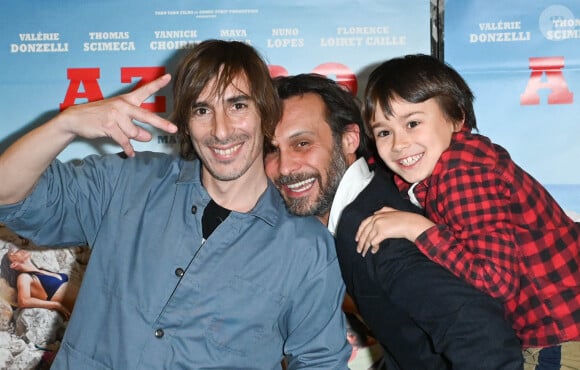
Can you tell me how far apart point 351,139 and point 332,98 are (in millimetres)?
156

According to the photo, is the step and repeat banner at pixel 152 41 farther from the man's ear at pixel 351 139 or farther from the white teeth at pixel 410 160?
the white teeth at pixel 410 160

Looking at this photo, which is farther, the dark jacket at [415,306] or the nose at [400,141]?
the nose at [400,141]

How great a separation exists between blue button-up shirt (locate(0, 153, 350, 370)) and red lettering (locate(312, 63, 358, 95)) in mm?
874

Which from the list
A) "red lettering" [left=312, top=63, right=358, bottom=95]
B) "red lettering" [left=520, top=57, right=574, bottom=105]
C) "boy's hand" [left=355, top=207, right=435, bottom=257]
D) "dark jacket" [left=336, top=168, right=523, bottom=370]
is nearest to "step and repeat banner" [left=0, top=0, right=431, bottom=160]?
"red lettering" [left=312, top=63, right=358, bottom=95]

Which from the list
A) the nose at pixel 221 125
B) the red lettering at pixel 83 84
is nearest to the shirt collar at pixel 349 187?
the nose at pixel 221 125

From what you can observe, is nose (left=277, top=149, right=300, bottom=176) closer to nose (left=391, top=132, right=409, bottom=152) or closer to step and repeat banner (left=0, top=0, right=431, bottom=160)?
nose (left=391, top=132, right=409, bottom=152)

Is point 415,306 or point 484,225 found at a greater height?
point 484,225

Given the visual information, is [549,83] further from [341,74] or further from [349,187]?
[349,187]

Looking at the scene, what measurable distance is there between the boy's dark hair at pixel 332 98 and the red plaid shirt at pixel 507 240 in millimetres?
641

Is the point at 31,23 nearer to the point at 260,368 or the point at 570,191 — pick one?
the point at 260,368

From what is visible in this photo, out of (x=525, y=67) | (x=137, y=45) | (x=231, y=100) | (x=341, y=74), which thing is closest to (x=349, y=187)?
(x=231, y=100)

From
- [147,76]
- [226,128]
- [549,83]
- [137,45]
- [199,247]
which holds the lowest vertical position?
[199,247]

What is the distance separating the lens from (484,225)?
66.1 inches

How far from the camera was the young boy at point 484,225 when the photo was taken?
1670mm
